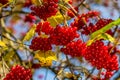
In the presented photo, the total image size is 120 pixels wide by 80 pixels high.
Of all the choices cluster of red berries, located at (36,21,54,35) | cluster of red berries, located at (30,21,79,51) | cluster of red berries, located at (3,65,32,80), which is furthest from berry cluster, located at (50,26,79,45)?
cluster of red berries, located at (3,65,32,80)

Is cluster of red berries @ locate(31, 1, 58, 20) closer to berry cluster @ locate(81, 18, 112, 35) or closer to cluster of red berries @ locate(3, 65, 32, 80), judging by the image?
berry cluster @ locate(81, 18, 112, 35)

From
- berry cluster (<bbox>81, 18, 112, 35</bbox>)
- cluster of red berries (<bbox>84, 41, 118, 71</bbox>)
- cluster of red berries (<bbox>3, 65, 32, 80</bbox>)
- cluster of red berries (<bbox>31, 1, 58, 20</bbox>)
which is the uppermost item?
cluster of red berries (<bbox>31, 1, 58, 20</bbox>)

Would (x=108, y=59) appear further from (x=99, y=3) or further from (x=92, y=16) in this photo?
(x=99, y=3)

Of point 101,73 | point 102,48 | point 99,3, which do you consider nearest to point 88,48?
point 102,48

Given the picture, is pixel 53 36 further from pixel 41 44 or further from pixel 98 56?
pixel 98 56

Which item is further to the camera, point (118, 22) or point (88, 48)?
point (88, 48)

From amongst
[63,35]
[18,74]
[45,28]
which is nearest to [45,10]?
A: [45,28]
